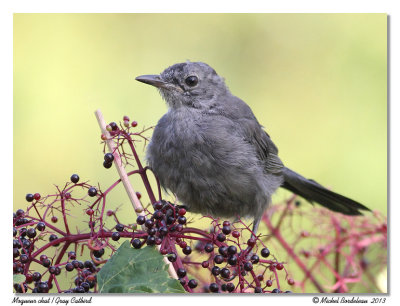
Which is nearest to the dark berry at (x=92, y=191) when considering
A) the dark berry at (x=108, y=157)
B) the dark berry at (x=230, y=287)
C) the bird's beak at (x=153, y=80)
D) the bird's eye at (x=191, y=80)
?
the dark berry at (x=108, y=157)

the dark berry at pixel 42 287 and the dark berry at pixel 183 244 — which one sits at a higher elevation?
the dark berry at pixel 183 244

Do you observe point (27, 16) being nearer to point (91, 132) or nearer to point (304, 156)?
point (91, 132)

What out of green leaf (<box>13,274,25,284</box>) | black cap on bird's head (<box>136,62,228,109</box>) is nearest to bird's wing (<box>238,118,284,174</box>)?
black cap on bird's head (<box>136,62,228,109</box>)

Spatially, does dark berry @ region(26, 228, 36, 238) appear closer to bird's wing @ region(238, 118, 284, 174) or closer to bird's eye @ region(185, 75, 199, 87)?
bird's eye @ region(185, 75, 199, 87)

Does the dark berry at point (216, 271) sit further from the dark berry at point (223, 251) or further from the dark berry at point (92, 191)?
the dark berry at point (92, 191)
